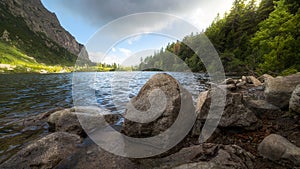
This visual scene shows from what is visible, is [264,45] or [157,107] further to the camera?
[264,45]

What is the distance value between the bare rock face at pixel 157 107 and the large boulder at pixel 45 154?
215cm

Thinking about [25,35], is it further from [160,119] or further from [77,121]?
[160,119]

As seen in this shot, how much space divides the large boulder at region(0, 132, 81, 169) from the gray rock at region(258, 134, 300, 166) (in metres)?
5.82

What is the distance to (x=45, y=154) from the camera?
460 centimetres

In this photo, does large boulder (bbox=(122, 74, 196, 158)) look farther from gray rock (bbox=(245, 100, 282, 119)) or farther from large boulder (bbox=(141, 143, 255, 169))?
gray rock (bbox=(245, 100, 282, 119))

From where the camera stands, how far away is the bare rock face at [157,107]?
5.44 metres

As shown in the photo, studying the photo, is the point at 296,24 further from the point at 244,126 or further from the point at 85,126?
the point at 85,126

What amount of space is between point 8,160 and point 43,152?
1.02 metres

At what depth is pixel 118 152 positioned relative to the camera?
5012 millimetres

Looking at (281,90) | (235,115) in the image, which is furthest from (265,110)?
(235,115)

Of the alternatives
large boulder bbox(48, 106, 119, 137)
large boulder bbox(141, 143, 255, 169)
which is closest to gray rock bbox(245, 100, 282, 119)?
large boulder bbox(141, 143, 255, 169)

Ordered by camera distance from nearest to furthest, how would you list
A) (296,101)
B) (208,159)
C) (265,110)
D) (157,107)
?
(208,159), (296,101), (157,107), (265,110)

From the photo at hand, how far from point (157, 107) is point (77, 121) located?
3.92 metres

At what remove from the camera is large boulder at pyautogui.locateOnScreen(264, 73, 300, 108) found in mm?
6372
